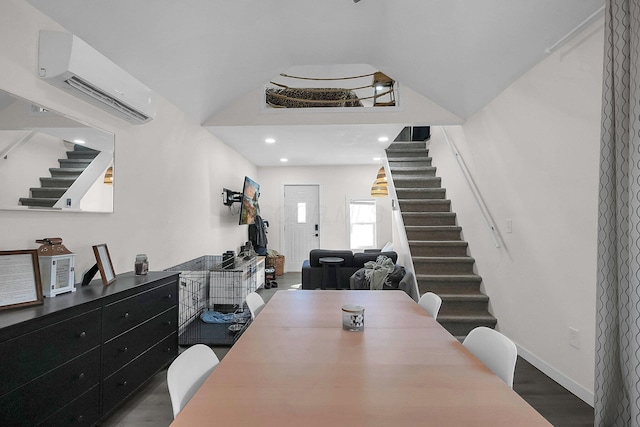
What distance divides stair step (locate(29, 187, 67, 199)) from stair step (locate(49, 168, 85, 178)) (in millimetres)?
101

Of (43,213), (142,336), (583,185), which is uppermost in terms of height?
(583,185)

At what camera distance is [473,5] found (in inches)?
95.7

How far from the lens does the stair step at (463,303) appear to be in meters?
3.49

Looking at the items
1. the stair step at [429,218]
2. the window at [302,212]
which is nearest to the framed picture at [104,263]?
the stair step at [429,218]

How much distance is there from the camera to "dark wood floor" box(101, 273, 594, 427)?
194cm

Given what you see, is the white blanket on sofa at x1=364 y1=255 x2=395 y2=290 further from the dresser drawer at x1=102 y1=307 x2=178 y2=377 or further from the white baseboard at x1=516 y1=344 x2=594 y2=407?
the dresser drawer at x1=102 y1=307 x2=178 y2=377

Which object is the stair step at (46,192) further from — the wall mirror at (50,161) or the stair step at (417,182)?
the stair step at (417,182)

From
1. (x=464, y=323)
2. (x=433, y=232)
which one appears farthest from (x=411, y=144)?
(x=464, y=323)

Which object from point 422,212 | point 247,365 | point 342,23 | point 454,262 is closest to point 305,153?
point 422,212

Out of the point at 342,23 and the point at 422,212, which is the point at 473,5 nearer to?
the point at 342,23

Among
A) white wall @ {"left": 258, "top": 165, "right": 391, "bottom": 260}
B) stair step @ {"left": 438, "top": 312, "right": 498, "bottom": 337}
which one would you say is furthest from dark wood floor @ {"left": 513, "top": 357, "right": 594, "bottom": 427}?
white wall @ {"left": 258, "top": 165, "right": 391, "bottom": 260}

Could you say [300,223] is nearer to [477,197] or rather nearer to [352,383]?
[477,197]

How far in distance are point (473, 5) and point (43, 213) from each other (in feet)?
11.2

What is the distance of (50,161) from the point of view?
1884 mm
